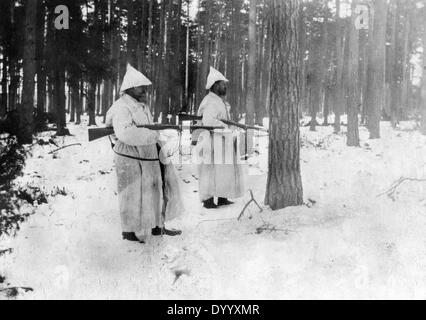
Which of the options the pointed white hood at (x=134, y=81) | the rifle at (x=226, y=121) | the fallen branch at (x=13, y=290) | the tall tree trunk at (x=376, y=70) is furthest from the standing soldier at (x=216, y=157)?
the tall tree trunk at (x=376, y=70)

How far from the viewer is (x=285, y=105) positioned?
5570 mm

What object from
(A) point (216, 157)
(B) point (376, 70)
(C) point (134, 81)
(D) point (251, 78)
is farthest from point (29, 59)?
(B) point (376, 70)

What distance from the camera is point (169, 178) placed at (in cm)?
566

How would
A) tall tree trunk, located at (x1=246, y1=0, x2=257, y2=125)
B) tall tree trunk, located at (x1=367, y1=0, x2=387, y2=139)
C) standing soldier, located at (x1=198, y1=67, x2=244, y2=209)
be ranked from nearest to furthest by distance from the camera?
1. standing soldier, located at (x1=198, y1=67, x2=244, y2=209)
2. tall tree trunk, located at (x1=367, y1=0, x2=387, y2=139)
3. tall tree trunk, located at (x1=246, y1=0, x2=257, y2=125)

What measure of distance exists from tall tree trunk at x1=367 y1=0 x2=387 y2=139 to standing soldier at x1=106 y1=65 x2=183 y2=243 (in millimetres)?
11524

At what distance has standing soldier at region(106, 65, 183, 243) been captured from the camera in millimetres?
5176

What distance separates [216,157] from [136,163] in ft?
7.66

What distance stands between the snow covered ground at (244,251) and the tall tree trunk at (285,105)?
1.28ft

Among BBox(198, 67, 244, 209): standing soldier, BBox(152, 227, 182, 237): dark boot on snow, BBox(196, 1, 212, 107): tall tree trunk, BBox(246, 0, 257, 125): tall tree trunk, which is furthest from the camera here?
BBox(196, 1, 212, 107): tall tree trunk

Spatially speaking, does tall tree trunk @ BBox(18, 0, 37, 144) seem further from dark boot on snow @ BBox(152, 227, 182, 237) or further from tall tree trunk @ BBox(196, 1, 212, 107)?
tall tree trunk @ BBox(196, 1, 212, 107)

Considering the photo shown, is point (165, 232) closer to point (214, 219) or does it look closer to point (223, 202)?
point (214, 219)

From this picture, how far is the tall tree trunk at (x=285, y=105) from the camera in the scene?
5.51 m

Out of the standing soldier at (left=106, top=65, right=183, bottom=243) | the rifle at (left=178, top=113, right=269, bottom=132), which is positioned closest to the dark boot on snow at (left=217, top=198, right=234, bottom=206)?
the rifle at (left=178, top=113, right=269, bottom=132)
